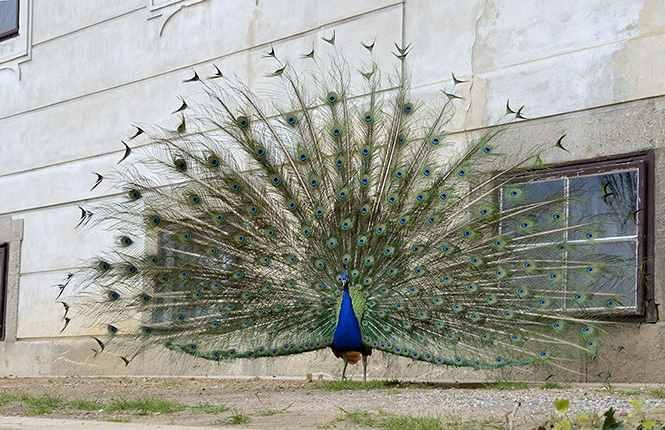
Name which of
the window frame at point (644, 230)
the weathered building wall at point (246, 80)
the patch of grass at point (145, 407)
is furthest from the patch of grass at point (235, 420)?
the window frame at point (644, 230)

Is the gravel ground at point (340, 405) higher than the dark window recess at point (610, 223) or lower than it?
lower

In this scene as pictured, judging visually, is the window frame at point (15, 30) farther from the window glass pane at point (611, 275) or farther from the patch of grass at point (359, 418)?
the patch of grass at point (359, 418)

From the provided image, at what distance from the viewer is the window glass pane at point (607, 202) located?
687 cm

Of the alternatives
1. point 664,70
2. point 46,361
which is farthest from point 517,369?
point 46,361

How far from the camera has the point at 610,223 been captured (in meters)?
7.02

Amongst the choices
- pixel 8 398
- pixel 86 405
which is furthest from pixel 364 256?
pixel 8 398

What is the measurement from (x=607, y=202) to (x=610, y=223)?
0.56 ft

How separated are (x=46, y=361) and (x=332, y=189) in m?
5.83

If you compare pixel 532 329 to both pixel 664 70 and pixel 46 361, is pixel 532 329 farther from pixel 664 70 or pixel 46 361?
pixel 46 361

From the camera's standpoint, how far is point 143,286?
7.15 meters

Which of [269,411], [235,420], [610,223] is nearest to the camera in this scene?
[235,420]

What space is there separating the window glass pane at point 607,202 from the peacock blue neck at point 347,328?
1.91 m

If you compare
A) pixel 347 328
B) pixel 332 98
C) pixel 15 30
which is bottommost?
pixel 347 328

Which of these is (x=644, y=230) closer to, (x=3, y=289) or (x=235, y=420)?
(x=235, y=420)
